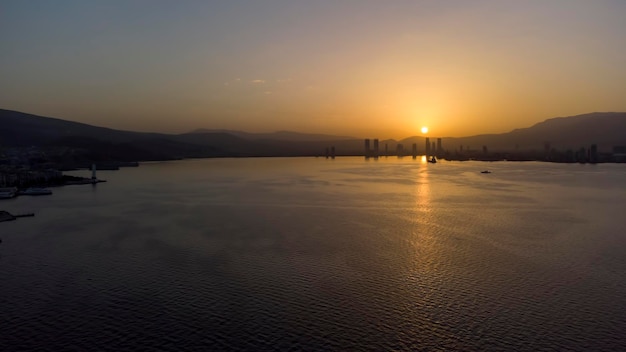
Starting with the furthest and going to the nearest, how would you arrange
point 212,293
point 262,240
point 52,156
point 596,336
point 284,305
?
point 52,156
point 262,240
point 212,293
point 284,305
point 596,336

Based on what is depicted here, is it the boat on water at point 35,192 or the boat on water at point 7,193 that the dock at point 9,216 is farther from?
the boat on water at point 35,192

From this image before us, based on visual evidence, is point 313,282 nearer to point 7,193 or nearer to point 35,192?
point 7,193

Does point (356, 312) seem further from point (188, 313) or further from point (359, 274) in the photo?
point (188, 313)

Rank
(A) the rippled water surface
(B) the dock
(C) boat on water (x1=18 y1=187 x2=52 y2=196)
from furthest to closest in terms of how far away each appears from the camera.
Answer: (C) boat on water (x1=18 y1=187 x2=52 y2=196), (B) the dock, (A) the rippled water surface

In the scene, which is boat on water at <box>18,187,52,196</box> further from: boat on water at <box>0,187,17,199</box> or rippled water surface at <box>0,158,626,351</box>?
rippled water surface at <box>0,158,626,351</box>

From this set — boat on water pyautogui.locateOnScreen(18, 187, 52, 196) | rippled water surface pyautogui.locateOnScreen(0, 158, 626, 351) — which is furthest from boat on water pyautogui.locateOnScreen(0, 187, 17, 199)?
rippled water surface pyautogui.locateOnScreen(0, 158, 626, 351)

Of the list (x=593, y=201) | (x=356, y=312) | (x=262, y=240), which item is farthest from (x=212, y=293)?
(x=593, y=201)

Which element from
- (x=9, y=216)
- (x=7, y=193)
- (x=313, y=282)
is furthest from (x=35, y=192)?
(x=313, y=282)

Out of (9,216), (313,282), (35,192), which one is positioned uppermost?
(35,192)
